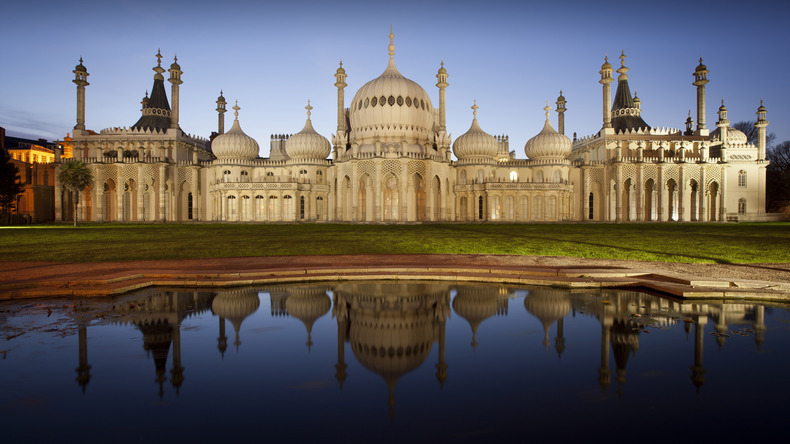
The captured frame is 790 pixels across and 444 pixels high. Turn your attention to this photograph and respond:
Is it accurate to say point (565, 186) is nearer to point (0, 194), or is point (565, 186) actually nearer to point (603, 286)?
point (603, 286)

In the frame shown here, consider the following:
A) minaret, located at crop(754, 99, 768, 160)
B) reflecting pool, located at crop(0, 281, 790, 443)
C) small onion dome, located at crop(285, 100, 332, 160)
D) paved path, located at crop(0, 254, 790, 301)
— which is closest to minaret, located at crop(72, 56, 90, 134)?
small onion dome, located at crop(285, 100, 332, 160)

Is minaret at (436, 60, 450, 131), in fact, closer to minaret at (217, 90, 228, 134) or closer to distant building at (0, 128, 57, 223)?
minaret at (217, 90, 228, 134)

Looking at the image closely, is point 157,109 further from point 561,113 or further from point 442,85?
point 561,113

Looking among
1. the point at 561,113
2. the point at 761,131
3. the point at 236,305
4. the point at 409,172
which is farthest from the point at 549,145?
the point at 236,305

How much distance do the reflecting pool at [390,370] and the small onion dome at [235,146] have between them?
50.8 meters

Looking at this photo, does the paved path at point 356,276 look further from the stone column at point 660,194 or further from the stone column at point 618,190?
the stone column at point 660,194

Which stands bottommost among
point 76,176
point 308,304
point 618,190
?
point 308,304

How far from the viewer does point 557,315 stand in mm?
8742

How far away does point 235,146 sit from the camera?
57.7 meters

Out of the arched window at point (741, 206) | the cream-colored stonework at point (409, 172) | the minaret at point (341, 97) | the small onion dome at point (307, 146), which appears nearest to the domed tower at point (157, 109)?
the cream-colored stonework at point (409, 172)

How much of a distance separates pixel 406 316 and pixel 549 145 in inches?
2042

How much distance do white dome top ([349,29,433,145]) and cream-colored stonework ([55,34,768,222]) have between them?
0.11 metres

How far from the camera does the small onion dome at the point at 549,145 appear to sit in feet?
185

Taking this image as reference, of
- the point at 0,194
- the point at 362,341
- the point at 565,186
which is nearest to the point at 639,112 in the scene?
the point at 565,186
